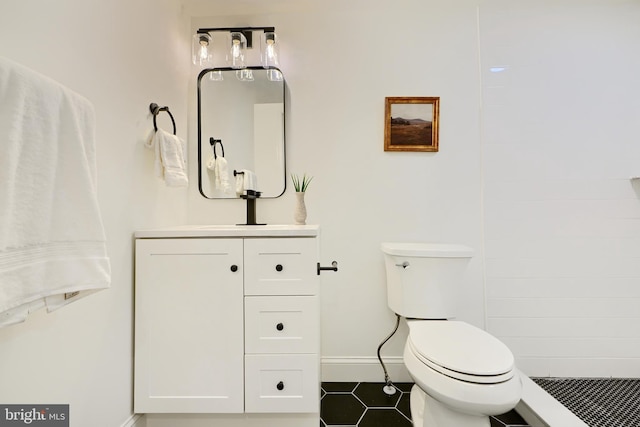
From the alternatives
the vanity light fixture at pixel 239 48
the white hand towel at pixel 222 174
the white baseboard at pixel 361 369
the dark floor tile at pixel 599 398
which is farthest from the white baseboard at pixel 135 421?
the dark floor tile at pixel 599 398

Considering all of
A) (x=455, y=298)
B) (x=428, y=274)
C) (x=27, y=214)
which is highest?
(x=27, y=214)

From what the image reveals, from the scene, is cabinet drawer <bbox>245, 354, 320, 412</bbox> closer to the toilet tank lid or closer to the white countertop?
the white countertop

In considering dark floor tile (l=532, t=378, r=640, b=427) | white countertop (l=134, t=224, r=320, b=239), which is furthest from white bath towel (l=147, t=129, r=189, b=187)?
dark floor tile (l=532, t=378, r=640, b=427)

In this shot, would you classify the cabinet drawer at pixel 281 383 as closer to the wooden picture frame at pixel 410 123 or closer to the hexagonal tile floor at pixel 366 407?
the hexagonal tile floor at pixel 366 407

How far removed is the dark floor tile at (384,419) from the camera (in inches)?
50.1

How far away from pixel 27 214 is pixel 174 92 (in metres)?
1.13

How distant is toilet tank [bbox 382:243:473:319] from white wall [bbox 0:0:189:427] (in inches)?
48.2

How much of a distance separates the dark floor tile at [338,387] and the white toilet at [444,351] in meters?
0.37

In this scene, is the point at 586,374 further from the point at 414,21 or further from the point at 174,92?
the point at 174,92

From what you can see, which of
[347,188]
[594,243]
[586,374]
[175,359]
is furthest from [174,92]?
[586,374]

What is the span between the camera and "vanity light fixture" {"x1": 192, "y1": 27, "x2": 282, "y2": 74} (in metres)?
1.56

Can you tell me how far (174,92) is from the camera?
1.50m

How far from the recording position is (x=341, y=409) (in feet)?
4.53

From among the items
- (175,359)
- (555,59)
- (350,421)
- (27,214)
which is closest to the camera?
(27,214)
